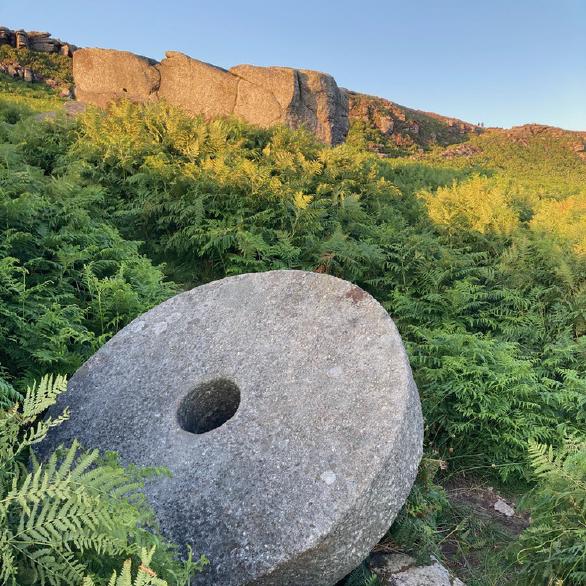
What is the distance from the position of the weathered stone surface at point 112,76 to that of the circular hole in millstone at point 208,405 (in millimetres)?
10574

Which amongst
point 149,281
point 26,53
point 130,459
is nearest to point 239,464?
point 130,459

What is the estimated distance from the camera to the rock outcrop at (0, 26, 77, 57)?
24031 millimetres

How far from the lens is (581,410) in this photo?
4.58 metres

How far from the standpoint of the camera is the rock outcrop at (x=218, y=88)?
37.5ft

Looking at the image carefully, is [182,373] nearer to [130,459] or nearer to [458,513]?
[130,459]

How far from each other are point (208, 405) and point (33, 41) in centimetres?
2745

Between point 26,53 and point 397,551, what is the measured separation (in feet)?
88.3

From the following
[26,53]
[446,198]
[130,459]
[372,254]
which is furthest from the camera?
[26,53]

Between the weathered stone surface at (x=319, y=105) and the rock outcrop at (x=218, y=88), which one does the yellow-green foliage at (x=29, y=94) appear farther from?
the weathered stone surface at (x=319, y=105)

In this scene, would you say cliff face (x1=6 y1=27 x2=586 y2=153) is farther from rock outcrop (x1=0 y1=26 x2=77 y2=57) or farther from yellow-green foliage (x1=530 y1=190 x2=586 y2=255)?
rock outcrop (x1=0 y1=26 x2=77 y2=57)

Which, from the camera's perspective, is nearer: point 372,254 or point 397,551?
point 397,551

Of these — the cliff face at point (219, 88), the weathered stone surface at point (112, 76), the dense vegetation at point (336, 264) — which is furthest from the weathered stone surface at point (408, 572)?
the weathered stone surface at point (112, 76)

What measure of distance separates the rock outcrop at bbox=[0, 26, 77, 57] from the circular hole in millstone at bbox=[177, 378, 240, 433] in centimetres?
2655

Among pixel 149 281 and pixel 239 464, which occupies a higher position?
pixel 149 281
